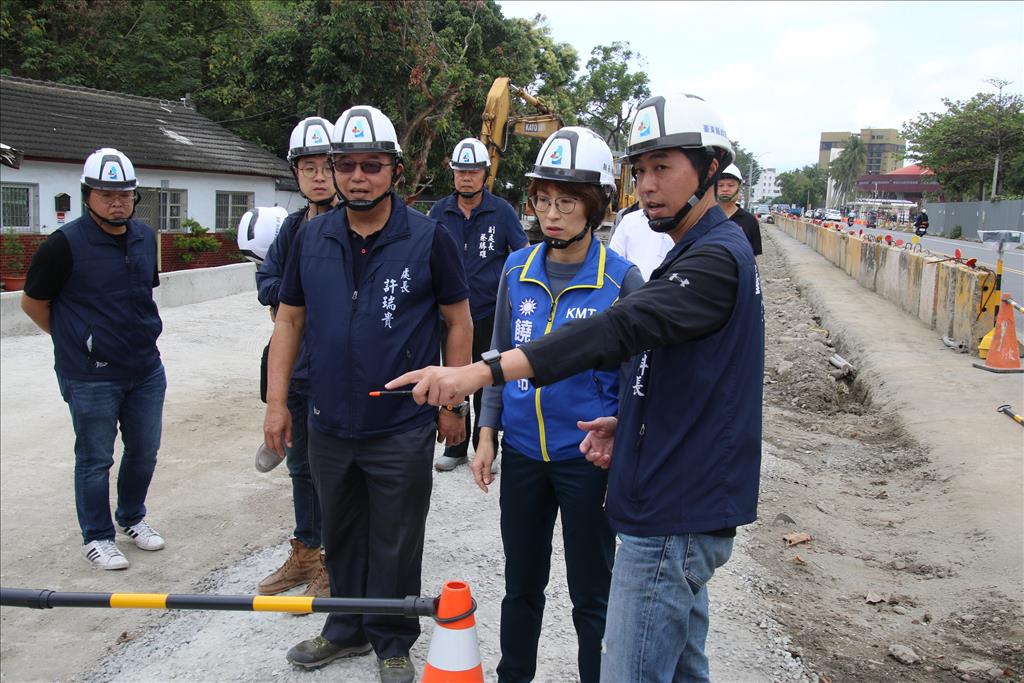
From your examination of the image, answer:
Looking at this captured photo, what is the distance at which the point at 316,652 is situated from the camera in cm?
364

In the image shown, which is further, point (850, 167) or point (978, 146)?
point (850, 167)

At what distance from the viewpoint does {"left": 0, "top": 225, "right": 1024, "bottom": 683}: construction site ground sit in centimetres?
402

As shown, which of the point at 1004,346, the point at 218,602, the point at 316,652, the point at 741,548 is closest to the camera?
the point at 218,602

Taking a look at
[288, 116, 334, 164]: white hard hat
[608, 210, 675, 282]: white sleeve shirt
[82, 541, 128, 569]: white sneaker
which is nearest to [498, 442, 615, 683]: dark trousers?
[608, 210, 675, 282]: white sleeve shirt

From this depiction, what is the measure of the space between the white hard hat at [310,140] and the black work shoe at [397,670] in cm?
260

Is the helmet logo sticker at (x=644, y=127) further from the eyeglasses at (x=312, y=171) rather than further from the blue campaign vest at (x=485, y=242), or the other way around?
the blue campaign vest at (x=485, y=242)

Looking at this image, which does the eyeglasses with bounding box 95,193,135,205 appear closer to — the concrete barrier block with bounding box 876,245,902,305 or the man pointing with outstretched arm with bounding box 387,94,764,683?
the man pointing with outstretched arm with bounding box 387,94,764,683

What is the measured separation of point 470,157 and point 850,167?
438 ft

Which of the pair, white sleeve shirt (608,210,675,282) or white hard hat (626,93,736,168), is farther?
white sleeve shirt (608,210,675,282)

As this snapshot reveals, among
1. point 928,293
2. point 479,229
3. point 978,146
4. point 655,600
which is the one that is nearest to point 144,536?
point 479,229

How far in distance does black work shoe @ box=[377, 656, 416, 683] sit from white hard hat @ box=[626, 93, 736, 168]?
2360mm

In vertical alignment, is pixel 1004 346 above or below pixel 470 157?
below

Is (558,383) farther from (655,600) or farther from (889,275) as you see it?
→ (889,275)

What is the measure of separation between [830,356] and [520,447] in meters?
9.94
